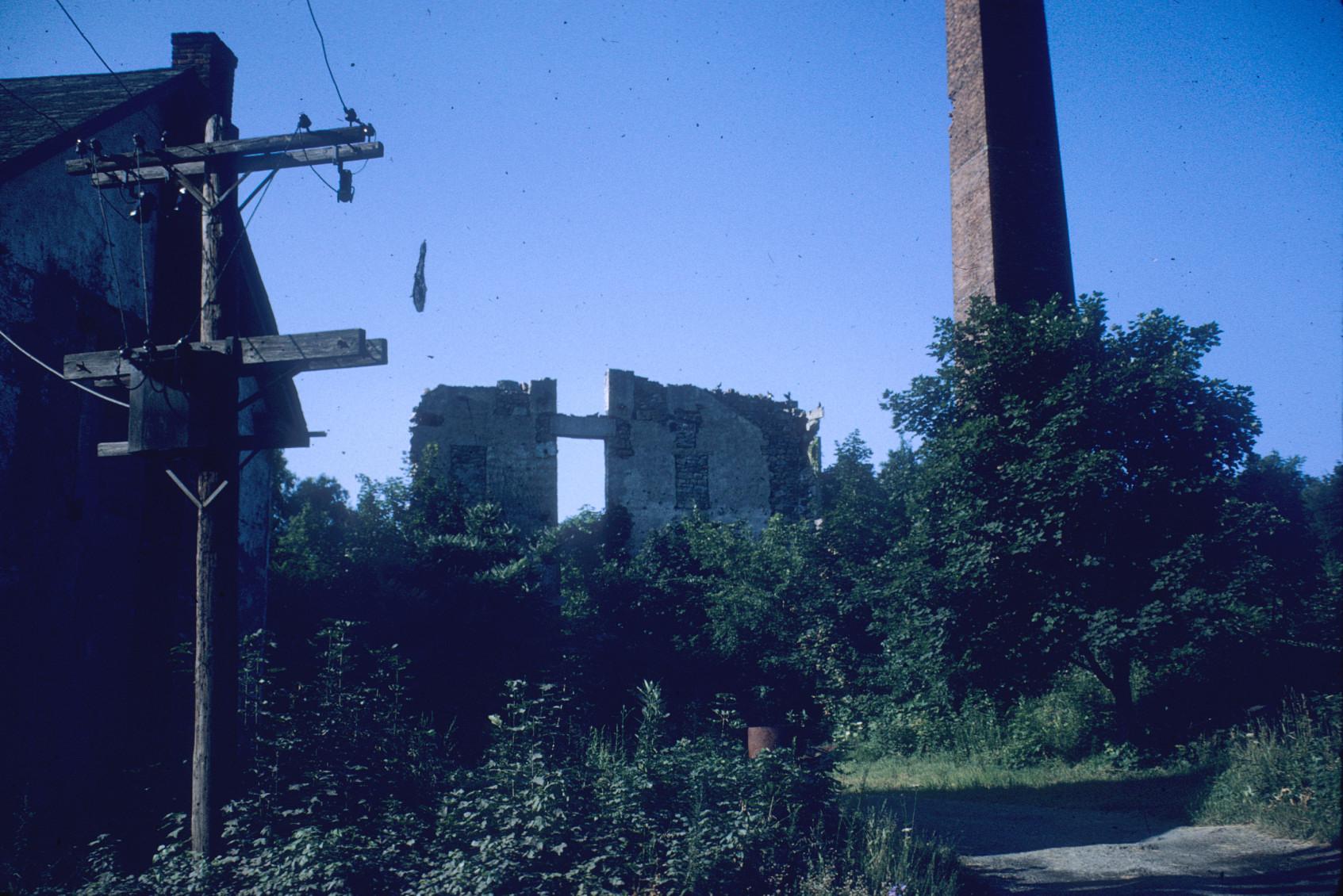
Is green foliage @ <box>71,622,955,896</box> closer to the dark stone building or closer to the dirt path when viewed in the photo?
the dirt path

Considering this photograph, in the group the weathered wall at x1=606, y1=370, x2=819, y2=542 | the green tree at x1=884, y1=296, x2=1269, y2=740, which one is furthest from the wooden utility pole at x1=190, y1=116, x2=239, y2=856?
the weathered wall at x1=606, y1=370, x2=819, y2=542

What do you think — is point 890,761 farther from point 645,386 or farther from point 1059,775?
point 645,386

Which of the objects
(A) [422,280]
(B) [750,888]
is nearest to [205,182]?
(A) [422,280]

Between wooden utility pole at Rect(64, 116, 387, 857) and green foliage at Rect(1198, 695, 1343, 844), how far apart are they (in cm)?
880

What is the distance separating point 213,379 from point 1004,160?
16355mm

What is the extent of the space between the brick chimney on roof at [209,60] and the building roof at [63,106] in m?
0.29

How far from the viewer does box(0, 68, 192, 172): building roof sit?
9320mm

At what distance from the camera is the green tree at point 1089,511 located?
12.2 m

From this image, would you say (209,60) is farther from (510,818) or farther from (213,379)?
(510,818)

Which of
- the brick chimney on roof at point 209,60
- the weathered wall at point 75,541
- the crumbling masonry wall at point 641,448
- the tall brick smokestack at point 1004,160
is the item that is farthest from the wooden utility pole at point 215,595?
the crumbling masonry wall at point 641,448

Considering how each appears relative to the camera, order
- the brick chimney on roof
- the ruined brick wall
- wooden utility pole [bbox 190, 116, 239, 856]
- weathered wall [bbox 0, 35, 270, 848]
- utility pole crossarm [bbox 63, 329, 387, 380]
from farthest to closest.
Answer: the ruined brick wall, the brick chimney on roof, weathered wall [bbox 0, 35, 270, 848], utility pole crossarm [bbox 63, 329, 387, 380], wooden utility pole [bbox 190, 116, 239, 856]

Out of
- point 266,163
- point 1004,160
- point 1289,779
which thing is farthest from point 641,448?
point 1289,779

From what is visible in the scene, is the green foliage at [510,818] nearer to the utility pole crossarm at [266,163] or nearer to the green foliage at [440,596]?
the utility pole crossarm at [266,163]

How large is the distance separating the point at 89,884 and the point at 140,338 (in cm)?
641
